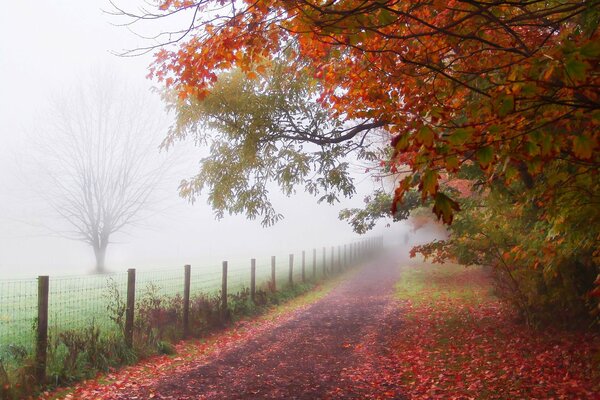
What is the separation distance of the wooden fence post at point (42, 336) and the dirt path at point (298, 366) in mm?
1049

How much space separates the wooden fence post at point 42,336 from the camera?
6.33 metres

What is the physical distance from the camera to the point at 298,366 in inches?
303

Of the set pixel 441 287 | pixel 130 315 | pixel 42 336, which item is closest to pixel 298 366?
pixel 130 315

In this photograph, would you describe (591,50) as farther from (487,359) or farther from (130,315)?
(130,315)

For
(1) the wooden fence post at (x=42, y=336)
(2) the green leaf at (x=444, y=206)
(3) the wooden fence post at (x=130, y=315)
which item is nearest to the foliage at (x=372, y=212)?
(3) the wooden fence post at (x=130, y=315)

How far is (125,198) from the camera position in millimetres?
28797

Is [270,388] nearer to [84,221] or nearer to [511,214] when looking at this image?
[511,214]

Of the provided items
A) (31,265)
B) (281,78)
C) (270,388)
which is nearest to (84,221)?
(31,265)

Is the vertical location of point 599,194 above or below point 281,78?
below

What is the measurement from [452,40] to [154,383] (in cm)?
611

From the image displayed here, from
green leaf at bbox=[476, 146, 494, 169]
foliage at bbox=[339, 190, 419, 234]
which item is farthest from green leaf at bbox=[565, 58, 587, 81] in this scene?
foliage at bbox=[339, 190, 419, 234]

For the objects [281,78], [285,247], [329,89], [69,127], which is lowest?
[285,247]

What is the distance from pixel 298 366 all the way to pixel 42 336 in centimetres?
392

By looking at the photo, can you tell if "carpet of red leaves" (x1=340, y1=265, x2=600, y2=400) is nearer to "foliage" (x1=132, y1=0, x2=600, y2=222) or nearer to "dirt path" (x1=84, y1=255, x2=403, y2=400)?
"dirt path" (x1=84, y1=255, x2=403, y2=400)
